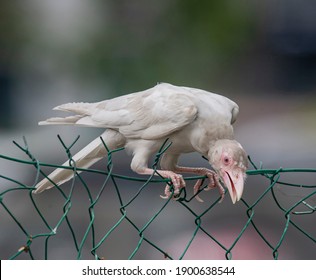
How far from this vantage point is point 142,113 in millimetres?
3473

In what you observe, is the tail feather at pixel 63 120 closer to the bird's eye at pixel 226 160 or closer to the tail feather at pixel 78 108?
the tail feather at pixel 78 108

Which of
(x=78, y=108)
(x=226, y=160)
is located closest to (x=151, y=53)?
(x=78, y=108)

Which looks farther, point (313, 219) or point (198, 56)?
point (198, 56)

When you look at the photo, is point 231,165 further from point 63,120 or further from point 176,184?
point 63,120

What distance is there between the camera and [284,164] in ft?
22.1

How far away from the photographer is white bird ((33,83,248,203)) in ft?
11.0

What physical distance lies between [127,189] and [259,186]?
0.98 metres

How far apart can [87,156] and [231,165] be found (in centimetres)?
61

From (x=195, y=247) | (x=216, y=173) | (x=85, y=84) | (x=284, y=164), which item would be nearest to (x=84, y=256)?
(x=195, y=247)

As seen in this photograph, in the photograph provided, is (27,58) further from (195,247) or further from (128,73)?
(195,247)

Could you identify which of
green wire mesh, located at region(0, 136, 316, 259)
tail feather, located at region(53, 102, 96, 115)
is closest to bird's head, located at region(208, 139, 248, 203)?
tail feather, located at region(53, 102, 96, 115)

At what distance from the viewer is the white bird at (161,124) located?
3365 millimetres

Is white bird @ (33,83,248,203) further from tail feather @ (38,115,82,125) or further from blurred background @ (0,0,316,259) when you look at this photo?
blurred background @ (0,0,316,259)

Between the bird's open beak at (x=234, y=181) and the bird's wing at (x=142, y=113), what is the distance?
1.05ft
